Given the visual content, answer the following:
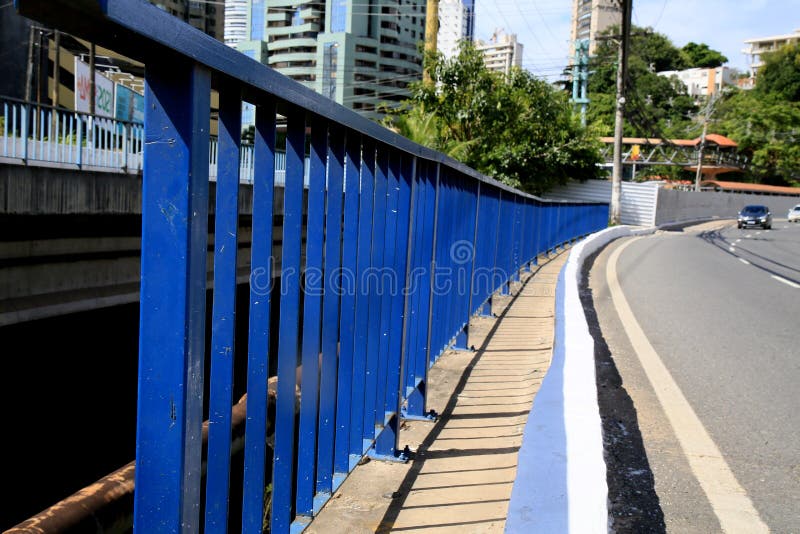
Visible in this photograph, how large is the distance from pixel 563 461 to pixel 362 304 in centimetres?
103

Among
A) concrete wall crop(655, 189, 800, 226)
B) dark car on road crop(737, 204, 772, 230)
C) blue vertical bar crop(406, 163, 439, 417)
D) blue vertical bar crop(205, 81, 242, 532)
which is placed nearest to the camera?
blue vertical bar crop(205, 81, 242, 532)

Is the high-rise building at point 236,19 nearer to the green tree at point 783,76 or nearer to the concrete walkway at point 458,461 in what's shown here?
the green tree at point 783,76

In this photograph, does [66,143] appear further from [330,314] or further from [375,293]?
[330,314]

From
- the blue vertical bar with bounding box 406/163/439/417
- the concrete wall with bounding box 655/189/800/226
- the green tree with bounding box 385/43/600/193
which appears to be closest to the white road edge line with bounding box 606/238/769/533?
the blue vertical bar with bounding box 406/163/439/417

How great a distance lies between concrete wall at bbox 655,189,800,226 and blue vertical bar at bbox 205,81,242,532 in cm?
3904

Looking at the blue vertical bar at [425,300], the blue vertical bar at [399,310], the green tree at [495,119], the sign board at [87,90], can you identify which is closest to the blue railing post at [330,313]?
the blue vertical bar at [399,310]

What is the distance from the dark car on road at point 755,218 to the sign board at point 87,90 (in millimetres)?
33446

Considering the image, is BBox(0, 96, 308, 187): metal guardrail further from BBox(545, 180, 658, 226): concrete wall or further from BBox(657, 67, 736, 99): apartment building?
BBox(657, 67, 736, 99): apartment building

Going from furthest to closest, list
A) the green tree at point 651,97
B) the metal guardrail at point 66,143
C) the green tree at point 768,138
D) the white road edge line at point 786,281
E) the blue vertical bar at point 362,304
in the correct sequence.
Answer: the green tree at point 651,97 < the green tree at point 768,138 < the white road edge line at point 786,281 < the metal guardrail at point 66,143 < the blue vertical bar at point 362,304

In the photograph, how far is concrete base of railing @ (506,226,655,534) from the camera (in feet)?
7.00

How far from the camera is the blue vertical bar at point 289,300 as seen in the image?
2.11 m

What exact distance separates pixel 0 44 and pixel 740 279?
22238 millimetres

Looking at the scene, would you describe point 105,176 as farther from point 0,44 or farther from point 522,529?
point 0,44

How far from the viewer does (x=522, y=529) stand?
6.79 feet
